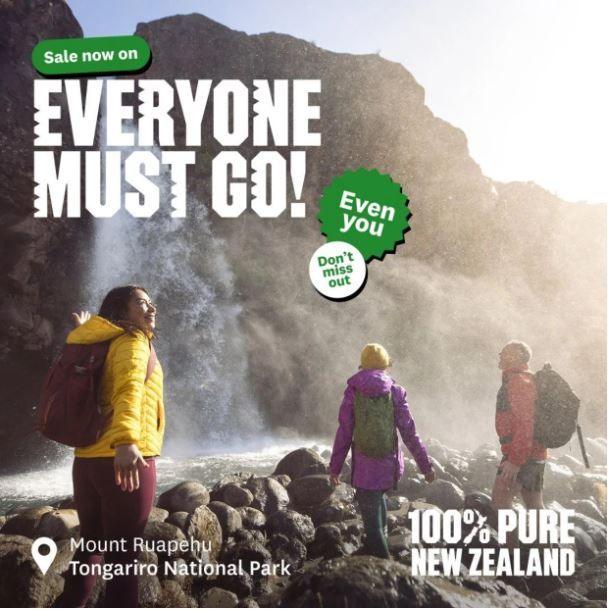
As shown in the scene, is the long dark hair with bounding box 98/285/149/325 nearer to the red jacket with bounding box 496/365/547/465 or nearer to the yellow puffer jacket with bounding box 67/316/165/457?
the yellow puffer jacket with bounding box 67/316/165/457

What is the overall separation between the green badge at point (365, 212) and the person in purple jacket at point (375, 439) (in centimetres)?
195

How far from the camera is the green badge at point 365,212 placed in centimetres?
569

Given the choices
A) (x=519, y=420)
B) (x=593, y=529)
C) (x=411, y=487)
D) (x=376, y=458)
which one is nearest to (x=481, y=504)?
(x=593, y=529)

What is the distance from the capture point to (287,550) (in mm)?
5094

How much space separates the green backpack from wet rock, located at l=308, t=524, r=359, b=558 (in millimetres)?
1711

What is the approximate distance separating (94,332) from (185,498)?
4.17m

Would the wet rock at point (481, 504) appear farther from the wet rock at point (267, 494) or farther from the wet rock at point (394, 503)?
the wet rock at point (267, 494)

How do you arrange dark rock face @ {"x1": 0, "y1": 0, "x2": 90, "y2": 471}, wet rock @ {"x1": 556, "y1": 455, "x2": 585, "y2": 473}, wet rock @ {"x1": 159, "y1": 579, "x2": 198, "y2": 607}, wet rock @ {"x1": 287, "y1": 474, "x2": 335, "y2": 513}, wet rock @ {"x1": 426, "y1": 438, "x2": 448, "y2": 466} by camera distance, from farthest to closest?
dark rock face @ {"x1": 0, "y1": 0, "x2": 90, "y2": 471}
wet rock @ {"x1": 556, "y1": 455, "x2": 585, "y2": 473}
wet rock @ {"x1": 426, "y1": 438, "x2": 448, "y2": 466}
wet rock @ {"x1": 287, "y1": 474, "x2": 335, "y2": 513}
wet rock @ {"x1": 159, "y1": 579, "x2": 198, "y2": 607}

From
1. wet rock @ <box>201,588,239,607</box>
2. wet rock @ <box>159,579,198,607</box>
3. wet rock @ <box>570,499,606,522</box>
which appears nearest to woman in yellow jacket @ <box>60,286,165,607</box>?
wet rock @ <box>159,579,198,607</box>

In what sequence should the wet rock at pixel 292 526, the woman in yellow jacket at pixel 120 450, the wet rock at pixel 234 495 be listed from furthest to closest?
1. the wet rock at pixel 234 495
2. the wet rock at pixel 292 526
3. the woman in yellow jacket at pixel 120 450

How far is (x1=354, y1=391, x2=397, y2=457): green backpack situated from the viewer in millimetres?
4133

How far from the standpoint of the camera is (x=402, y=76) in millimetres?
29938

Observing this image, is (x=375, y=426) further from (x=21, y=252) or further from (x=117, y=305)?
(x=21, y=252)

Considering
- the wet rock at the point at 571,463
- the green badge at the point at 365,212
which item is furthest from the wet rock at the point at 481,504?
the wet rock at the point at 571,463
